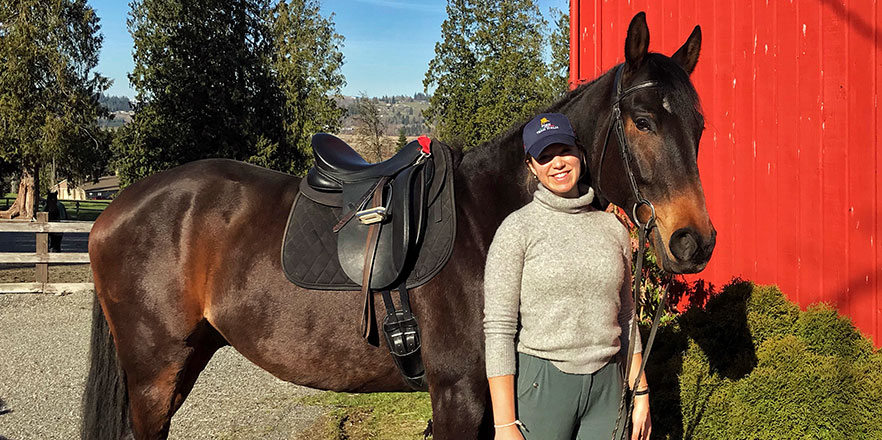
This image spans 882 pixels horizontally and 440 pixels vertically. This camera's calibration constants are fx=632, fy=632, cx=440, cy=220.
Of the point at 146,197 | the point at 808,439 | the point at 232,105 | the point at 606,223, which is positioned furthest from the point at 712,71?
the point at 232,105

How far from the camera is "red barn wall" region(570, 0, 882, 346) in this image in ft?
9.41

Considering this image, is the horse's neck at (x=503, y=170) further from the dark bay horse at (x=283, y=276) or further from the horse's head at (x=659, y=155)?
the horse's head at (x=659, y=155)

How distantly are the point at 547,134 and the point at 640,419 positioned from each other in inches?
36.6

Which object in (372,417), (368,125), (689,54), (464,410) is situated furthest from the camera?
(368,125)

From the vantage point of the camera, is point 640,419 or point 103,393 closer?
point 640,419

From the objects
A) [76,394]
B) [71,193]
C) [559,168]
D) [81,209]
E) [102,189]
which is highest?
[102,189]

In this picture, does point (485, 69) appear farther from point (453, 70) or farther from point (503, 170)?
point (503, 170)

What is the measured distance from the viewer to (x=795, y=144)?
11.0 feet

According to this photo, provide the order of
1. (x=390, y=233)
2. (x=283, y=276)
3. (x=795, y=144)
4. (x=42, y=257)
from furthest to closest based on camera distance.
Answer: (x=42, y=257)
(x=795, y=144)
(x=283, y=276)
(x=390, y=233)

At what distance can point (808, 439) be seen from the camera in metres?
2.64

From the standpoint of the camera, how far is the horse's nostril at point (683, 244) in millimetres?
1815

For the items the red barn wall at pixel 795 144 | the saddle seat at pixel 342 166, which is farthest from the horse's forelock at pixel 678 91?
the red barn wall at pixel 795 144

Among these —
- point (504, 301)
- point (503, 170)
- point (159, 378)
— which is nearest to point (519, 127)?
point (503, 170)

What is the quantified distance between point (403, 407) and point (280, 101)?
18946mm
